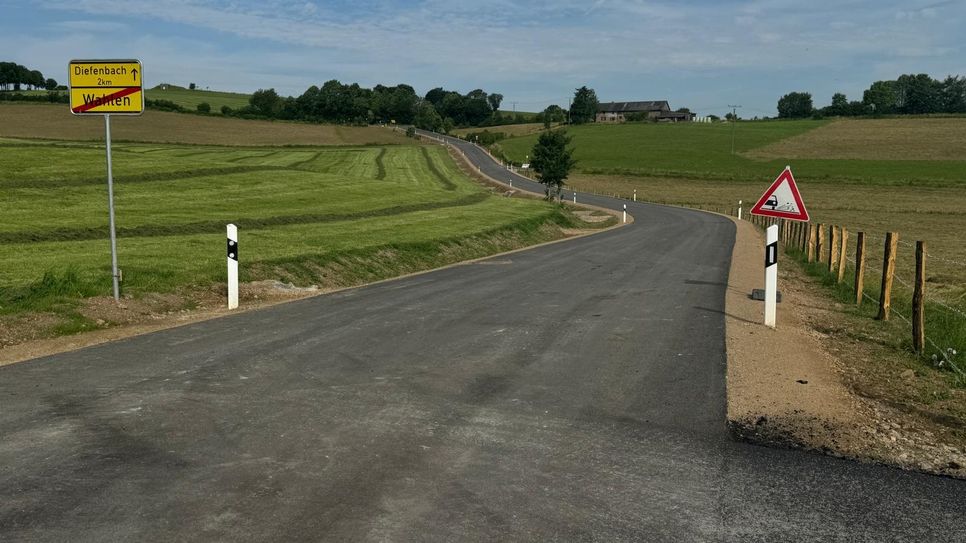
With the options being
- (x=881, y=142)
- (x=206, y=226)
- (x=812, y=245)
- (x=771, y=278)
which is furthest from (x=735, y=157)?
(x=771, y=278)

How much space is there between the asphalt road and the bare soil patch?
98.6 metres

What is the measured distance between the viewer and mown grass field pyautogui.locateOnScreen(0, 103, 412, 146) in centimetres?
6925

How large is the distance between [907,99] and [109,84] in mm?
191953

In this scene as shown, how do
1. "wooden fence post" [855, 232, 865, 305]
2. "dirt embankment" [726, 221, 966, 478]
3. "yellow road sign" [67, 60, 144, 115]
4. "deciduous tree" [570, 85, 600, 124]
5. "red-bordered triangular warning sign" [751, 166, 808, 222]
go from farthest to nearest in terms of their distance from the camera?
"deciduous tree" [570, 85, 600, 124] → "wooden fence post" [855, 232, 865, 305] → "red-bordered triangular warning sign" [751, 166, 808, 222] → "yellow road sign" [67, 60, 144, 115] → "dirt embankment" [726, 221, 966, 478]

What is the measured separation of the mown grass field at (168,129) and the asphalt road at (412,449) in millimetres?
66403

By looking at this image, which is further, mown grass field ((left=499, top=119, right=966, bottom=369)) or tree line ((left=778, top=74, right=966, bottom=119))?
tree line ((left=778, top=74, right=966, bottom=119))

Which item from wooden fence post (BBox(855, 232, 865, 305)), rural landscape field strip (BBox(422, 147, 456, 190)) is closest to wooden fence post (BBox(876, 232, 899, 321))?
wooden fence post (BBox(855, 232, 865, 305))

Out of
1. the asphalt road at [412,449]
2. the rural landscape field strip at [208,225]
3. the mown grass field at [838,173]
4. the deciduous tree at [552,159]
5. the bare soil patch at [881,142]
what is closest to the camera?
the asphalt road at [412,449]

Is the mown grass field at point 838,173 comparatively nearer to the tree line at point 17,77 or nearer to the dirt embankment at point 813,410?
the dirt embankment at point 813,410

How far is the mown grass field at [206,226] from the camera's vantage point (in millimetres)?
13711

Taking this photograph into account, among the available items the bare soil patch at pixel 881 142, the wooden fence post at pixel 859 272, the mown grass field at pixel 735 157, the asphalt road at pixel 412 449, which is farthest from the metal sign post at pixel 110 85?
the bare soil patch at pixel 881 142

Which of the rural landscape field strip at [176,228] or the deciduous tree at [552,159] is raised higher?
the deciduous tree at [552,159]

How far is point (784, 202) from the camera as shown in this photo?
40.4 ft

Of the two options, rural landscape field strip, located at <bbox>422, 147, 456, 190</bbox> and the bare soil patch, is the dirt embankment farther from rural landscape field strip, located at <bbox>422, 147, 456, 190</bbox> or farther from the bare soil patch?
the bare soil patch
